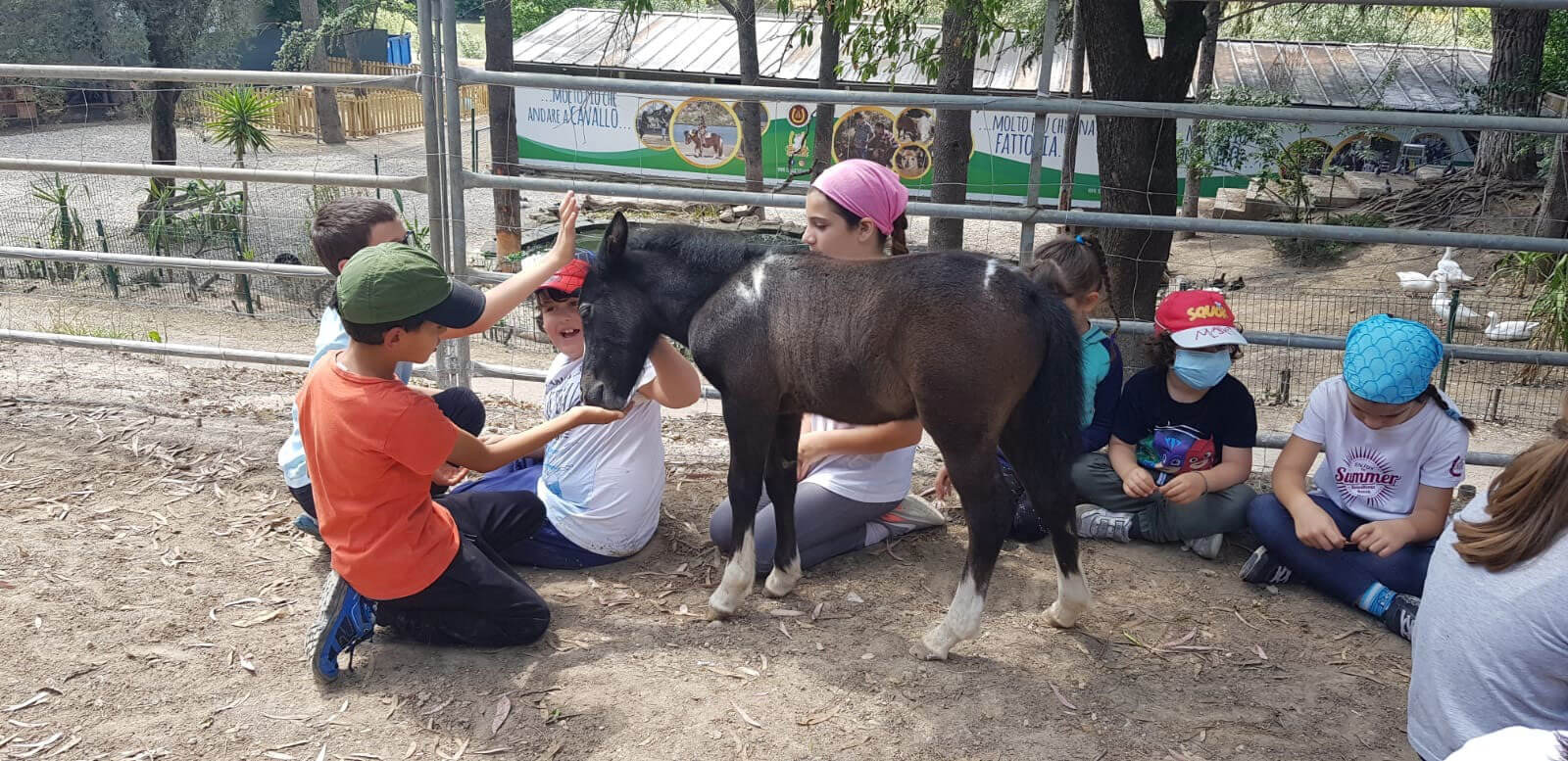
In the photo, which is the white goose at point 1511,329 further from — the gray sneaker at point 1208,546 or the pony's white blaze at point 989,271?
the pony's white blaze at point 989,271

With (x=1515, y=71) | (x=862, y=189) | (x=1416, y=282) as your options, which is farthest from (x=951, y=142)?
(x=1515, y=71)

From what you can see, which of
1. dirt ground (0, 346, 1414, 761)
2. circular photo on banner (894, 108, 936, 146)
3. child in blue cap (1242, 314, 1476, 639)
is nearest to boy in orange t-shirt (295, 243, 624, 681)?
dirt ground (0, 346, 1414, 761)

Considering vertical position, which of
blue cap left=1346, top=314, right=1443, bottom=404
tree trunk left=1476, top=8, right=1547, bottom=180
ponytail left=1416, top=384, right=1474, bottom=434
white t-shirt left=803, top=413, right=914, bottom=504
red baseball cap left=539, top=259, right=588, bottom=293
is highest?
tree trunk left=1476, top=8, right=1547, bottom=180

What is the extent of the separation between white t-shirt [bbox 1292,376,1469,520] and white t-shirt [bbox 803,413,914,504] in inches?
58.5

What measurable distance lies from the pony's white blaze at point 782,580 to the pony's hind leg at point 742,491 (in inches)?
4.0

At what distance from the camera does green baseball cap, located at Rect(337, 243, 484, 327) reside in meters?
3.11

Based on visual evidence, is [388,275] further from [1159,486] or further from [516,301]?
[1159,486]

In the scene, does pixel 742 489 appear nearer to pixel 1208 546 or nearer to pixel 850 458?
pixel 850 458

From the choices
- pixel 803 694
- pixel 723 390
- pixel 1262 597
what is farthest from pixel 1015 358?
pixel 1262 597

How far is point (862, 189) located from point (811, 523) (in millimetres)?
1294

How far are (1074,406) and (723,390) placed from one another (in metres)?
1.16

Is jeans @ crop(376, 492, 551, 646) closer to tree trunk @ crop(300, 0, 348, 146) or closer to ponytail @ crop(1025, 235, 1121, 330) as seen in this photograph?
ponytail @ crop(1025, 235, 1121, 330)

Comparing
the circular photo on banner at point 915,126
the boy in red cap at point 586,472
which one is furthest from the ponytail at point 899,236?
the circular photo on banner at point 915,126

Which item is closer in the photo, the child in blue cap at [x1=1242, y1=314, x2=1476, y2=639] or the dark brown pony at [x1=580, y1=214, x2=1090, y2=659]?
the dark brown pony at [x1=580, y1=214, x2=1090, y2=659]
